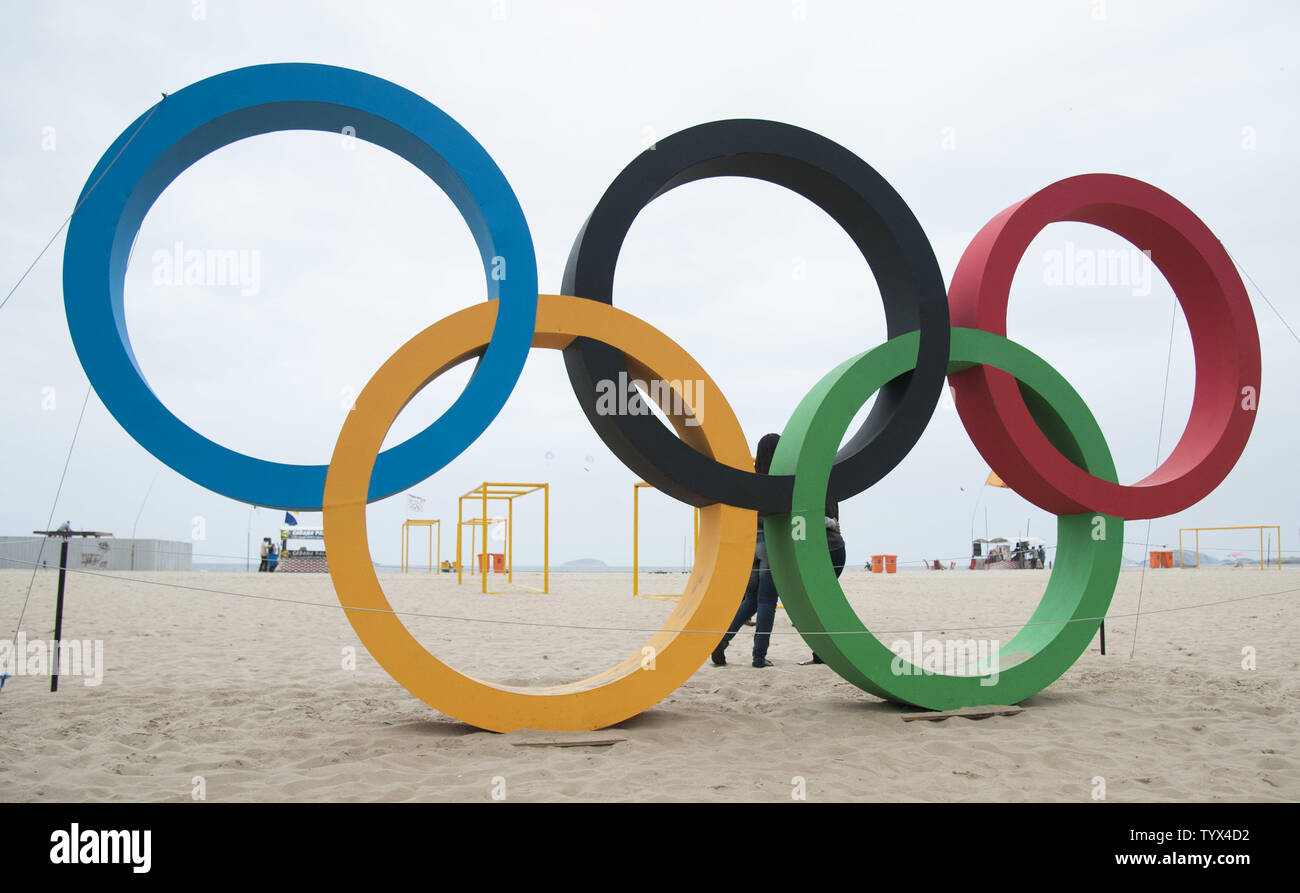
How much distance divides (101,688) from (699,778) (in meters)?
4.60

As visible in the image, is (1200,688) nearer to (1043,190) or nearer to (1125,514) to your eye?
(1125,514)

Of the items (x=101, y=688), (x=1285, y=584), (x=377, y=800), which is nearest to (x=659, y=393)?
(x=377, y=800)

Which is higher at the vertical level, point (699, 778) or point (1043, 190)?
point (1043, 190)

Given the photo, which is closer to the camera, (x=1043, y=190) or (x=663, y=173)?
(x=663, y=173)

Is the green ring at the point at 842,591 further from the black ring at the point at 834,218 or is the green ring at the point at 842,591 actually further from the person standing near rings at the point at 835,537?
the person standing near rings at the point at 835,537

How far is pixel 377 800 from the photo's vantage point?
3.75 m

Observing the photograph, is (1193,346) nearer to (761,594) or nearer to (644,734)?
(761,594)

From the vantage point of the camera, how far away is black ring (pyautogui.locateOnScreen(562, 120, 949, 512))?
5.27m

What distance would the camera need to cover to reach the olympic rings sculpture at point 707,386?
475 cm

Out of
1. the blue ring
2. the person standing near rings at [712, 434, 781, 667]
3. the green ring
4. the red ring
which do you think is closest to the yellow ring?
the blue ring

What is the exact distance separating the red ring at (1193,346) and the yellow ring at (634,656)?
1.94 m

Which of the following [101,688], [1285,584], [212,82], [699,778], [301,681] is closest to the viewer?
[699,778]

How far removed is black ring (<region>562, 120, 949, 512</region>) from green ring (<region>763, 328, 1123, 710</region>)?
18cm

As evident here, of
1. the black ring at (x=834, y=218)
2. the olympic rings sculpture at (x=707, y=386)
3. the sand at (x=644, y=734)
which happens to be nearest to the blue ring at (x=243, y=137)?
the olympic rings sculpture at (x=707, y=386)
